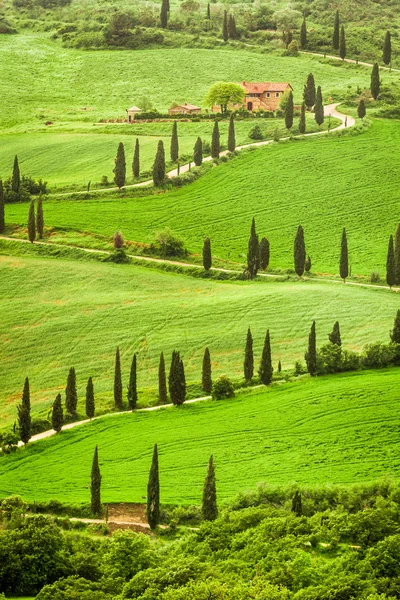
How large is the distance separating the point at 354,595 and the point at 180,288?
213 feet

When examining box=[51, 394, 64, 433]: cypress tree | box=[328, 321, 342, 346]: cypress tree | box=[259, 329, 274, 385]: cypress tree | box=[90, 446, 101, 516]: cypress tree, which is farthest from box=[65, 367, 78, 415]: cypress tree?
box=[328, 321, 342, 346]: cypress tree

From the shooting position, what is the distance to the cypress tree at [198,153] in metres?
163

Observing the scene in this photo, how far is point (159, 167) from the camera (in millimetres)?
158000

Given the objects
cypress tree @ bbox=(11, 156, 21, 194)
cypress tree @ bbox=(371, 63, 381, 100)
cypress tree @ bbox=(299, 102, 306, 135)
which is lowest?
cypress tree @ bbox=(11, 156, 21, 194)

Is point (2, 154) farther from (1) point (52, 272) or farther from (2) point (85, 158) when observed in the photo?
(1) point (52, 272)

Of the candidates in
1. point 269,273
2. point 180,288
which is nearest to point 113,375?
point 180,288

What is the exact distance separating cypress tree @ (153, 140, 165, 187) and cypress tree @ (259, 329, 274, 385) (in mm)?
55157

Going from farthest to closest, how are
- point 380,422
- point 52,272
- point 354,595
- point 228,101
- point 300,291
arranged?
point 228,101
point 52,272
point 300,291
point 380,422
point 354,595

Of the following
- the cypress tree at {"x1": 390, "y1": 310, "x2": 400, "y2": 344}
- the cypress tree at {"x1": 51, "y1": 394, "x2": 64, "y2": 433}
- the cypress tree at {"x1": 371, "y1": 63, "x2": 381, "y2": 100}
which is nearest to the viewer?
the cypress tree at {"x1": 51, "y1": 394, "x2": 64, "y2": 433}

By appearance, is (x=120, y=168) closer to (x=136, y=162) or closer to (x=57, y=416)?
(x=136, y=162)

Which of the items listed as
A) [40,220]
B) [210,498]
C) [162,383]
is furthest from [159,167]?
[210,498]

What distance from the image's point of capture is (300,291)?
412 ft

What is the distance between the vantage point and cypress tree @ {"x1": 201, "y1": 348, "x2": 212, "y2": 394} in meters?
106

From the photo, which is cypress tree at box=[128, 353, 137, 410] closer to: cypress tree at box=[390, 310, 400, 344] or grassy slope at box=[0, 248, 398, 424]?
grassy slope at box=[0, 248, 398, 424]
